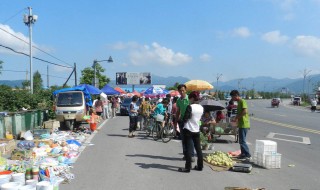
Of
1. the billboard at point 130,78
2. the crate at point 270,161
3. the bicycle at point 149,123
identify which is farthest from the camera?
the billboard at point 130,78

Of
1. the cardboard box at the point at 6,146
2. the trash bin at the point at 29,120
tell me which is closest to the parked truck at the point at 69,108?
the trash bin at the point at 29,120

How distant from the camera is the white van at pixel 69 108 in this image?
18359 mm

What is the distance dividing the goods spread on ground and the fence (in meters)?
0.71

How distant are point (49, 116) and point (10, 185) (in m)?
15.6

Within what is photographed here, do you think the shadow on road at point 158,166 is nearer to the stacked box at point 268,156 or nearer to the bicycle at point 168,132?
the stacked box at point 268,156

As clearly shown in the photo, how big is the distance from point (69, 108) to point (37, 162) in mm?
10102

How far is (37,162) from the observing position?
8.57 meters

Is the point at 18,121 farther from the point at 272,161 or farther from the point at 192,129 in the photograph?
the point at 272,161

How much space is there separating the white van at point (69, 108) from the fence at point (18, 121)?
113cm

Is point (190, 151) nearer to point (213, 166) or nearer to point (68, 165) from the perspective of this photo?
point (213, 166)

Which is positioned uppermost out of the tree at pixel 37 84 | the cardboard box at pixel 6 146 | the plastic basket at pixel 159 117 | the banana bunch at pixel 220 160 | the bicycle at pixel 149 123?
the tree at pixel 37 84

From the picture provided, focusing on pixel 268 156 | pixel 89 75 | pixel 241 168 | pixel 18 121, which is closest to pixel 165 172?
pixel 241 168

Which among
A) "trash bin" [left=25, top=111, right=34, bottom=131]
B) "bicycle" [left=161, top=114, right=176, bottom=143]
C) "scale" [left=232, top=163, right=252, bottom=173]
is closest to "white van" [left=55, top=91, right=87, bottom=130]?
"trash bin" [left=25, top=111, right=34, bottom=131]

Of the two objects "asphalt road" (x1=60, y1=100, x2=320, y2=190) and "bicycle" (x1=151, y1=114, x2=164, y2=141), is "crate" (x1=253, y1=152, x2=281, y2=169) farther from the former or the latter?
Answer: "bicycle" (x1=151, y1=114, x2=164, y2=141)
